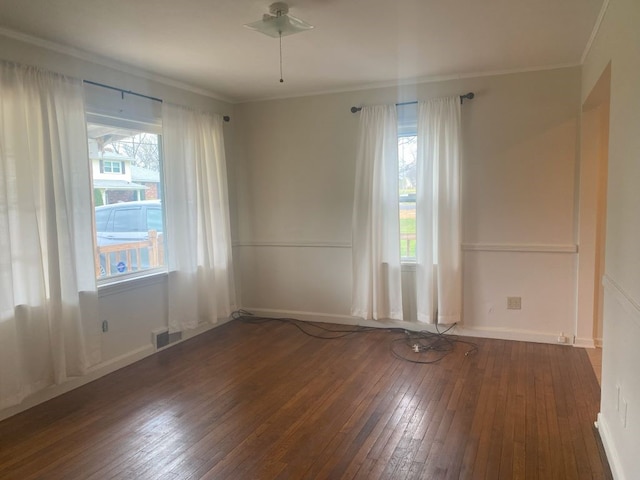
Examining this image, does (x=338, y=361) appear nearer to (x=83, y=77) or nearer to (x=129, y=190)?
(x=129, y=190)

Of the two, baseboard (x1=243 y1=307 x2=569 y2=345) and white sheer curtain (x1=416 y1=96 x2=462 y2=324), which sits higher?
white sheer curtain (x1=416 y1=96 x2=462 y2=324)

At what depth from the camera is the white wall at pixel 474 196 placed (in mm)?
3916

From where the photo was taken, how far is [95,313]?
3361 millimetres

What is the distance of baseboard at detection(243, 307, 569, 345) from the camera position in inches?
160

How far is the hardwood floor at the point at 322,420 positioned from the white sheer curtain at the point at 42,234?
0.34 meters

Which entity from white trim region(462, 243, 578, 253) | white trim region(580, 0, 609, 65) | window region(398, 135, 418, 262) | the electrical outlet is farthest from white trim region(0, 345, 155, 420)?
white trim region(580, 0, 609, 65)

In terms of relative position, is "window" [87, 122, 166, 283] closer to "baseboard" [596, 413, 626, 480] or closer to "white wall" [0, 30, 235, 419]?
"white wall" [0, 30, 235, 419]

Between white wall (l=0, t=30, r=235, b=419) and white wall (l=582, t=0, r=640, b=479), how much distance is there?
3.37 meters

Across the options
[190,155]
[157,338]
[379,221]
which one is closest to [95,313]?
[157,338]

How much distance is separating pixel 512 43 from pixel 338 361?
2.81m

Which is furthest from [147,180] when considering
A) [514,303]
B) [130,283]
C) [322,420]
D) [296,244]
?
[514,303]

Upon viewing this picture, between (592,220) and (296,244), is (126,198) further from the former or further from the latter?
(592,220)

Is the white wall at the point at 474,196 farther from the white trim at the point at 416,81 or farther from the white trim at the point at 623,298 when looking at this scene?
the white trim at the point at 623,298

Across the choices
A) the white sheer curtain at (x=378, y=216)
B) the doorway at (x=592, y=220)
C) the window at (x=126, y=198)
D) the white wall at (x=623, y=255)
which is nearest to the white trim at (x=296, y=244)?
the white sheer curtain at (x=378, y=216)
